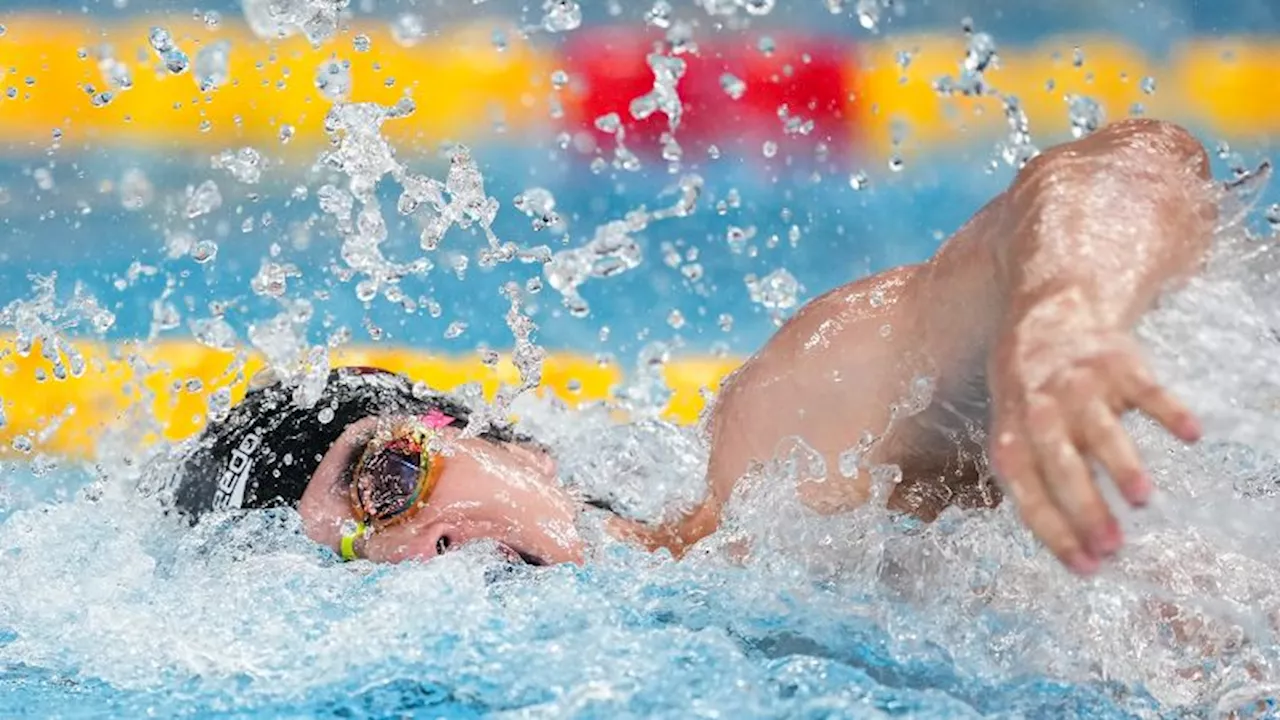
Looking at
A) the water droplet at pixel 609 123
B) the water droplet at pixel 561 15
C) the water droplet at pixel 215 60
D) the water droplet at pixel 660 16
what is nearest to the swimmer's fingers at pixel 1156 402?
the water droplet at pixel 561 15

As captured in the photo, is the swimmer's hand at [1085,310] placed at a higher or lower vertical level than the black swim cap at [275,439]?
lower

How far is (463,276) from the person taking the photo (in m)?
3.27

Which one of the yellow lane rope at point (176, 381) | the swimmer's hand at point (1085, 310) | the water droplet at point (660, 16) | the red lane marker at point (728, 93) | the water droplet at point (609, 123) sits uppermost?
the water droplet at point (660, 16)

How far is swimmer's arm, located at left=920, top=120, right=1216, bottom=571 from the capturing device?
2.55 ft

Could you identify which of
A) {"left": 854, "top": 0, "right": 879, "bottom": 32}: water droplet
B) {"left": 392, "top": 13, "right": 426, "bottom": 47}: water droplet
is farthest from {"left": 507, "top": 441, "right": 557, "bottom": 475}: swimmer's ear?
{"left": 854, "top": 0, "right": 879, "bottom": 32}: water droplet

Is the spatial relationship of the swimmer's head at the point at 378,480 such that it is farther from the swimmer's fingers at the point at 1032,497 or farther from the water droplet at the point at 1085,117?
the water droplet at the point at 1085,117

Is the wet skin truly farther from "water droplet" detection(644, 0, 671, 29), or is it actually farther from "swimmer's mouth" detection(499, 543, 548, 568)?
"water droplet" detection(644, 0, 671, 29)

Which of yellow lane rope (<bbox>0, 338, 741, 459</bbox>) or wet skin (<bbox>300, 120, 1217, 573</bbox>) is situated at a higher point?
yellow lane rope (<bbox>0, 338, 741, 459</bbox>)

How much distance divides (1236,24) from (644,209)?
1.52 m

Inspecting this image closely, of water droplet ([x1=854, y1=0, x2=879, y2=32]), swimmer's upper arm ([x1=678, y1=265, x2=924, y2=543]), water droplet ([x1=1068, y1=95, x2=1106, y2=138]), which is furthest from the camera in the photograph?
water droplet ([x1=854, y1=0, x2=879, y2=32])

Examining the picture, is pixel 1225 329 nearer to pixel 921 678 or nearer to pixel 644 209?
pixel 921 678

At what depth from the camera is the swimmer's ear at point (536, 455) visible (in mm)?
1704

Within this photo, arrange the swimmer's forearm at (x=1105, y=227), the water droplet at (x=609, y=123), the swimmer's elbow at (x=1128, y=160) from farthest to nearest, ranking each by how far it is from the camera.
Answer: the water droplet at (x=609, y=123)
the swimmer's elbow at (x=1128, y=160)
the swimmer's forearm at (x=1105, y=227)

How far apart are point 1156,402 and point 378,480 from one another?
0.98m
